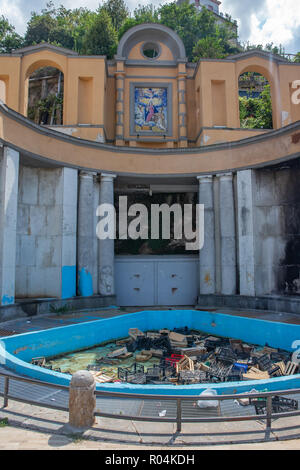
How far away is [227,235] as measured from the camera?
55.6 feet

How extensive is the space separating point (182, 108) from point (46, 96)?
21041mm

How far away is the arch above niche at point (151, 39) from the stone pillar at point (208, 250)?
31.0 feet

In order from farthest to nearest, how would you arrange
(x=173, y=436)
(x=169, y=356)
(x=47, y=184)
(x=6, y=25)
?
(x=6, y=25) → (x=47, y=184) → (x=169, y=356) → (x=173, y=436)

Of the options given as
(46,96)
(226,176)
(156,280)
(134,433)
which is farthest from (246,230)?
(46,96)

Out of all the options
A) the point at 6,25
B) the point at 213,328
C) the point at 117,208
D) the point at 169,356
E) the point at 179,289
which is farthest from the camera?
the point at 6,25

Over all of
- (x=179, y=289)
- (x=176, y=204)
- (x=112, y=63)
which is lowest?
(x=179, y=289)

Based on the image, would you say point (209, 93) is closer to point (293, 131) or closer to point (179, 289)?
point (293, 131)

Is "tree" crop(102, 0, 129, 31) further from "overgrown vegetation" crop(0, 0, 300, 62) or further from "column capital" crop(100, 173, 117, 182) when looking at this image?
"column capital" crop(100, 173, 117, 182)

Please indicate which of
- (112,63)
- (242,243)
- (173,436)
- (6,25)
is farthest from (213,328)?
(6,25)

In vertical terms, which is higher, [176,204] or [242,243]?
[176,204]

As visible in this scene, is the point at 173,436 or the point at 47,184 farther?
the point at 47,184

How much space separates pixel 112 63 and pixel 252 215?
13.2 m

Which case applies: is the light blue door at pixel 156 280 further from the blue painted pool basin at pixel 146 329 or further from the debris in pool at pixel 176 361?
the debris in pool at pixel 176 361

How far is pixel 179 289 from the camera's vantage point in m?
19.5
